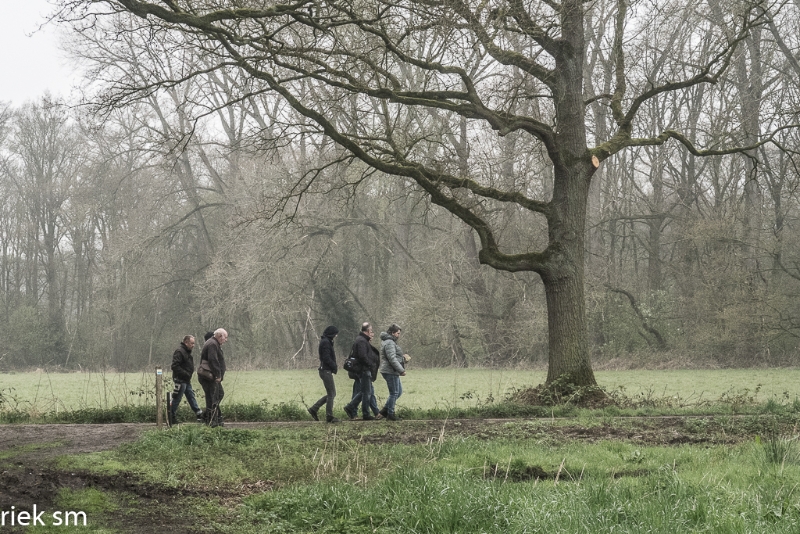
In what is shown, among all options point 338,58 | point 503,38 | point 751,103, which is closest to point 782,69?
point 751,103

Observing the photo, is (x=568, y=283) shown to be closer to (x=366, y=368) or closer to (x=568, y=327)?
(x=568, y=327)

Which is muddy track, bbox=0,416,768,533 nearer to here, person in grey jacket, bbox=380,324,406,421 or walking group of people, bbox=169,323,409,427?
walking group of people, bbox=169,323,409,427

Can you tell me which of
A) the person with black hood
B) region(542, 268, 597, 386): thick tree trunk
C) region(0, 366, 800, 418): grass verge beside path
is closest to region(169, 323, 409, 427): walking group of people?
the person with black hood

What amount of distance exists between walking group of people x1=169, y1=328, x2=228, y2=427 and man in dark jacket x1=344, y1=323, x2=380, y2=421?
261 centimetres

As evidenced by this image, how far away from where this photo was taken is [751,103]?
32188 millimetres

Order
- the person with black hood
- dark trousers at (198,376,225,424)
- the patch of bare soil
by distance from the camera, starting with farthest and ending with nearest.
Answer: the person with black hood, dark trousers at (198,376,225,424), the patch of bare soil

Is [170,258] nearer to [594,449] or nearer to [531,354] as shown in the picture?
[531,354]

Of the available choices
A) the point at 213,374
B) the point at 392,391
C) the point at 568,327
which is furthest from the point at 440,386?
the point at 213,374

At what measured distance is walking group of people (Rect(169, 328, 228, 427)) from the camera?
14789 millimetres

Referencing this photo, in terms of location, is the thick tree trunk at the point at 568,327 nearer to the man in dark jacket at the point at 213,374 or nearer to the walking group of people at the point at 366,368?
the walking group of people at the point at 366,368

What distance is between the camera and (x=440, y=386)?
27609mm

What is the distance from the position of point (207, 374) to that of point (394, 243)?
1055 inches

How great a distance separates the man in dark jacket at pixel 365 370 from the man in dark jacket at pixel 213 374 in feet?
8.67

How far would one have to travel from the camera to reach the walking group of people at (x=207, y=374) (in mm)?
14789
